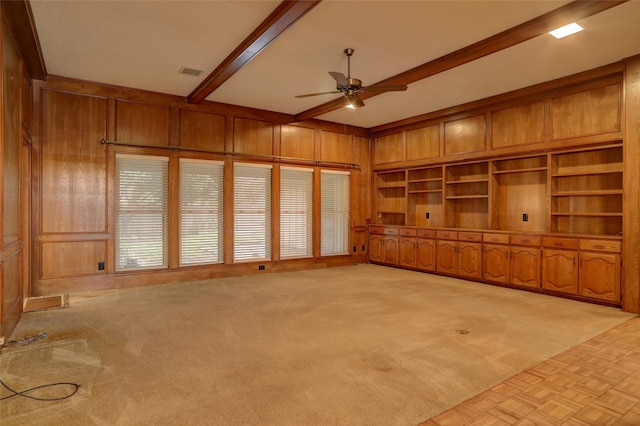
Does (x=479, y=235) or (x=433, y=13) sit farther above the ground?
(x=433, y=13)

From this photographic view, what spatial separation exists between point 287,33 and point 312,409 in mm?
3515

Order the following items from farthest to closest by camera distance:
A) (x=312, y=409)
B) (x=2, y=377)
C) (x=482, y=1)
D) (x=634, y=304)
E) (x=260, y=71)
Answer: (x=260, y=71) → (x=634, y=304) → (x=482, y=1) → (x=2, y=377) → (x=312, y=409)

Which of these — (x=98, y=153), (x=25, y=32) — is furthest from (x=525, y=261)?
(x=25, y=32)

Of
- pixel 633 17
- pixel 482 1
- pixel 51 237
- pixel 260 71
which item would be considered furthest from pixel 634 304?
pixel 51 237

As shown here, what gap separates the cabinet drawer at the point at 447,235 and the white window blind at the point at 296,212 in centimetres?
252

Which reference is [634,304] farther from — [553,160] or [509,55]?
[509,55]

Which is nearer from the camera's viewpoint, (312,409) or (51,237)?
(312,409)

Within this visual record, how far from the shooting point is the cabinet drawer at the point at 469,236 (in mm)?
6016

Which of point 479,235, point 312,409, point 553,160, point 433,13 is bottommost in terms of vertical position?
point 312,409

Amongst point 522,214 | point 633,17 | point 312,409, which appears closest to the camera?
point 312,409

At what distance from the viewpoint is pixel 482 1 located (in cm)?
319

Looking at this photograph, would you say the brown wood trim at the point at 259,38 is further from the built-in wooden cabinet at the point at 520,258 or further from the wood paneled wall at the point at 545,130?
the built-in wooden cabinet at the point at 520,258

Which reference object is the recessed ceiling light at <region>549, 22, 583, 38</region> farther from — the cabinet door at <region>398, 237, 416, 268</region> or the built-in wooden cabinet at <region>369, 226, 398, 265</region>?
the built-in wooden cabinet at <region>369, 226, 398, 265</region>

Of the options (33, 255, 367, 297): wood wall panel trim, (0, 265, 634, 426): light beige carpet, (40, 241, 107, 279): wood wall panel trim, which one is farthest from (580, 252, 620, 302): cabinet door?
(40, 241, 107, 279): wood wall panel trim
